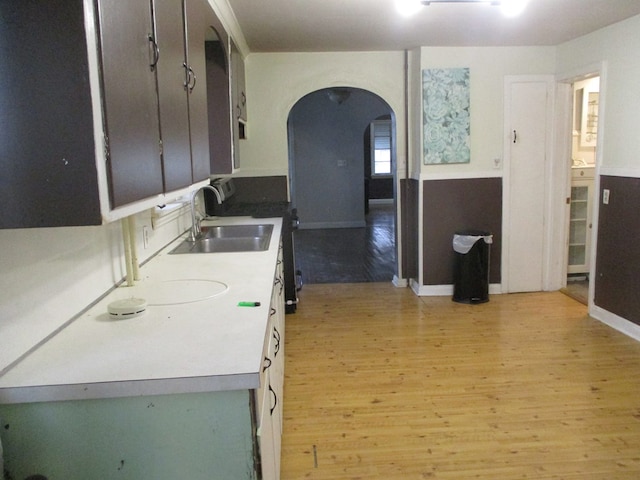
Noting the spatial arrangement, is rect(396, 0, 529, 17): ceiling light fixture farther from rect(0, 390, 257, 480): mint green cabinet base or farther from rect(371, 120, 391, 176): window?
rect(371, 120, 391, 176): window

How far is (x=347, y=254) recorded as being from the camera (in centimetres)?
733

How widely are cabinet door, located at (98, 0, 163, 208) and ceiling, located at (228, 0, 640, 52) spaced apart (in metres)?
2.08

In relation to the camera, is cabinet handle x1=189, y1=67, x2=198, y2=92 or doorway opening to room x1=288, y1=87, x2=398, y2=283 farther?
doorway opening to room x1=288, y1=87, x2=398, y2=283

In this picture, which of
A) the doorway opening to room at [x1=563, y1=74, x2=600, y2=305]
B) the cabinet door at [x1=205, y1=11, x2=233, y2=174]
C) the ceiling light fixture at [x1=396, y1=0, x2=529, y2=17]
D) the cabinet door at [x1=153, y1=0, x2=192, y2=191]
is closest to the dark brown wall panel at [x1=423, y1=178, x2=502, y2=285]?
the doorway opening to room at [x1=563, y1=74, x2=600, y2=305]

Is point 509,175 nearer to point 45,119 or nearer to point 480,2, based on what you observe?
point 480,2

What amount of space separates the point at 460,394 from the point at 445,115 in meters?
2.82

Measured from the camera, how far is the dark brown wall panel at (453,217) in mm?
5027

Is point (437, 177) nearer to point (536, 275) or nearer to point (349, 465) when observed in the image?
point (536, 275)

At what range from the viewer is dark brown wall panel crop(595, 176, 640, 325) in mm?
3828

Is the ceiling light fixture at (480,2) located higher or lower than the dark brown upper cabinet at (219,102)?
higher

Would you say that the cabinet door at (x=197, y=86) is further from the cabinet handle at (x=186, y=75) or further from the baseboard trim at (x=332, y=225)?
the baseboard trim at (x=332, y=225)

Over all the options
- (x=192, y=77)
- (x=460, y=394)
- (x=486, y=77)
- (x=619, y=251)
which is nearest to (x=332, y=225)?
(x=486, y=77)

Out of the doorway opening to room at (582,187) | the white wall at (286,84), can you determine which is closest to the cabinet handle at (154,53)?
the white wall at (286,84)

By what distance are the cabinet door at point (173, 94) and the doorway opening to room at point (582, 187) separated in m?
4.69
